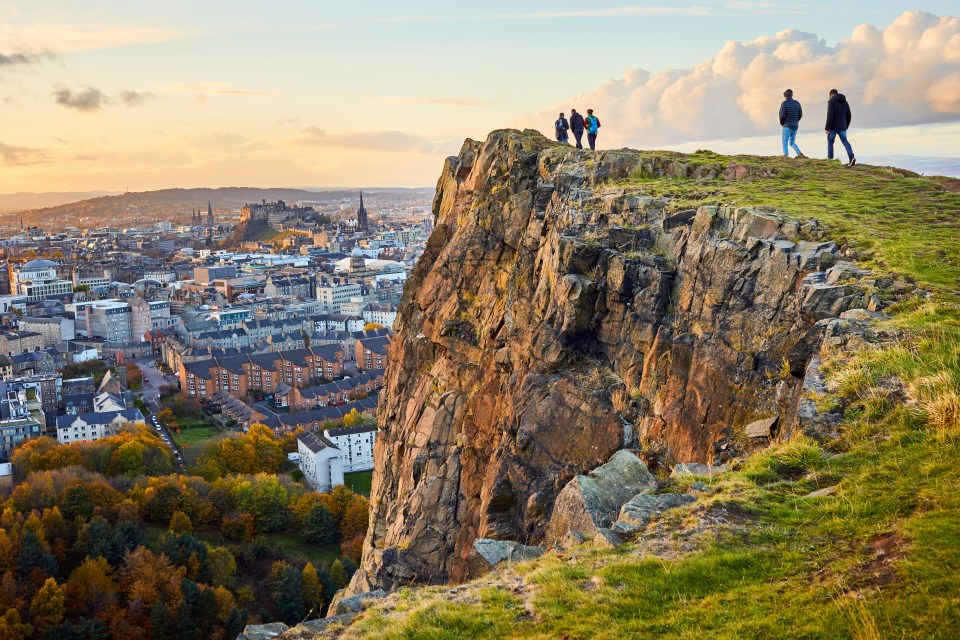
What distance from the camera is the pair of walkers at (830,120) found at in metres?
23.4

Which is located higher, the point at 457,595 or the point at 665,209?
the point at 665,209

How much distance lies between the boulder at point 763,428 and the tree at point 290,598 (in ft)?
139

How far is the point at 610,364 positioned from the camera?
61.0 feet

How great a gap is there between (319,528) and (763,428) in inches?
2048

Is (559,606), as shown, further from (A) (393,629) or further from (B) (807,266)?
(B) (807,266)

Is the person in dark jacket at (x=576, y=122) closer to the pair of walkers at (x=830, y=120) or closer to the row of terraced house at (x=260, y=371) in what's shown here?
the pair of walkers at (x=830, y=120)

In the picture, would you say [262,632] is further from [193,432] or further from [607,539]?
[193,432]

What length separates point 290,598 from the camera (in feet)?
166

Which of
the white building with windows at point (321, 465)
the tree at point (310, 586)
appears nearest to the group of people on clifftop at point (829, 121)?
the tree at point (310, 586)

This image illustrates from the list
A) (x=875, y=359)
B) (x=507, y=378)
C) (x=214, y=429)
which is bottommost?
(x=214, y=429)

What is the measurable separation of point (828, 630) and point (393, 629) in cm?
452

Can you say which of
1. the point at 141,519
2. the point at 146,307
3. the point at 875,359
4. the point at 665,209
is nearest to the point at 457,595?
the point at 875,359

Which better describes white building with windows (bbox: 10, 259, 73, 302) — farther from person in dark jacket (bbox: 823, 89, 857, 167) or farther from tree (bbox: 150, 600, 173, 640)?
person in dark jacket (bbox: 823, 89, 857, 167)

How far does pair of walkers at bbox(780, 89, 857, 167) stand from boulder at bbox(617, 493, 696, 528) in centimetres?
1621
